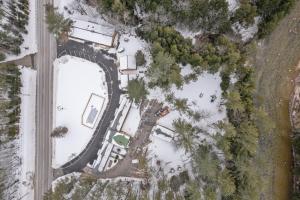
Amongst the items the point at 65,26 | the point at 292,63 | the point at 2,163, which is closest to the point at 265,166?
the point at 292,63

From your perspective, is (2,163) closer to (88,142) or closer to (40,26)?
(88,142)

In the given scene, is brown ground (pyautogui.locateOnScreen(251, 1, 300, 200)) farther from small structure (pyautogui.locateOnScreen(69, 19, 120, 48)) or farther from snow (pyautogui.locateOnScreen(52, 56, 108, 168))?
snow (pyautogui.locateOnScreen(52, 56, 108, 168))

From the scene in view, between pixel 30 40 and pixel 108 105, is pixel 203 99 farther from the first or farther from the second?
pixel 30 40

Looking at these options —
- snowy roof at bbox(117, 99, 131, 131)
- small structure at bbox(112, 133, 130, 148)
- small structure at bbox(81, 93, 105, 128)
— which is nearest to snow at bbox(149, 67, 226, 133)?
snowy roof at bbox(117, 99, 131, 131)

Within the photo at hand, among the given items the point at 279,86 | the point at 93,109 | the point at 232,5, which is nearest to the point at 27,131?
the point at 93,109

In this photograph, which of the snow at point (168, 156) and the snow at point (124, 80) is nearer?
the snow at point (168, 156)

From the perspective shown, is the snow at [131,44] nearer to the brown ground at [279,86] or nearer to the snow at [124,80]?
the snow at [124,80]

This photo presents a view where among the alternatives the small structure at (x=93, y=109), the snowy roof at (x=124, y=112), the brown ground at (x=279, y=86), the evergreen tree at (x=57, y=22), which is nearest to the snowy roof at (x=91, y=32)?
the evergreen tree at (x=57, y=22)
